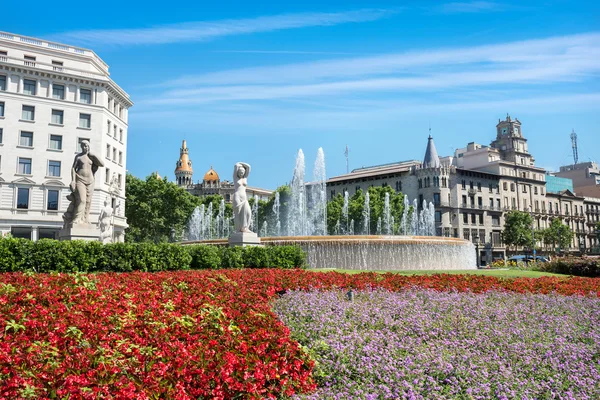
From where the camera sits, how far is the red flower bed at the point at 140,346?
4.20m

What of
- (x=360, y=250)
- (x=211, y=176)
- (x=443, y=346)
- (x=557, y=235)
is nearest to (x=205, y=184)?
(x=211, y=176)

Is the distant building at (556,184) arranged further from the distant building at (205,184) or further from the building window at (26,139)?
the building window at (26,139)

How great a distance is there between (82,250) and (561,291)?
42.5ft

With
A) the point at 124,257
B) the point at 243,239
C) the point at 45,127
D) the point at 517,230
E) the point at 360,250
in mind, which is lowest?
the point at 124,257

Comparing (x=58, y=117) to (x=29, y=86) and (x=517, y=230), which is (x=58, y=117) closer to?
(x=29, y=86)

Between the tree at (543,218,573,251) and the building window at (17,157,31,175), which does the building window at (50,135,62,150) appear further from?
the tree at (543,218,573,251)

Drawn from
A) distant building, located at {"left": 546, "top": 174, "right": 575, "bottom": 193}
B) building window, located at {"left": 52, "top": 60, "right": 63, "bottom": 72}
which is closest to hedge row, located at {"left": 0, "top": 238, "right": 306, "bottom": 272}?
building window, located at {"left": 52, "top": 60, "right": 63, "bottom": 72}

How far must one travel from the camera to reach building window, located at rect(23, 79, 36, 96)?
153 feet

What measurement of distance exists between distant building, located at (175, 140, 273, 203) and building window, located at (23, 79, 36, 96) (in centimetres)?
7950

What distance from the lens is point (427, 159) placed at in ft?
265

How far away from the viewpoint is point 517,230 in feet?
260

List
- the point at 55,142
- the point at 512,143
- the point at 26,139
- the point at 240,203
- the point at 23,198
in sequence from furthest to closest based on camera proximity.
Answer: the point at 512,143 < the point at 55,142 < the point at 26,139 < the point at 23,198 < the point at 240,203

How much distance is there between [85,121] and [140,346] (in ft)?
160

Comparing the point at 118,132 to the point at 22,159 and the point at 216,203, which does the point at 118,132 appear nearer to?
the point at 22,159
